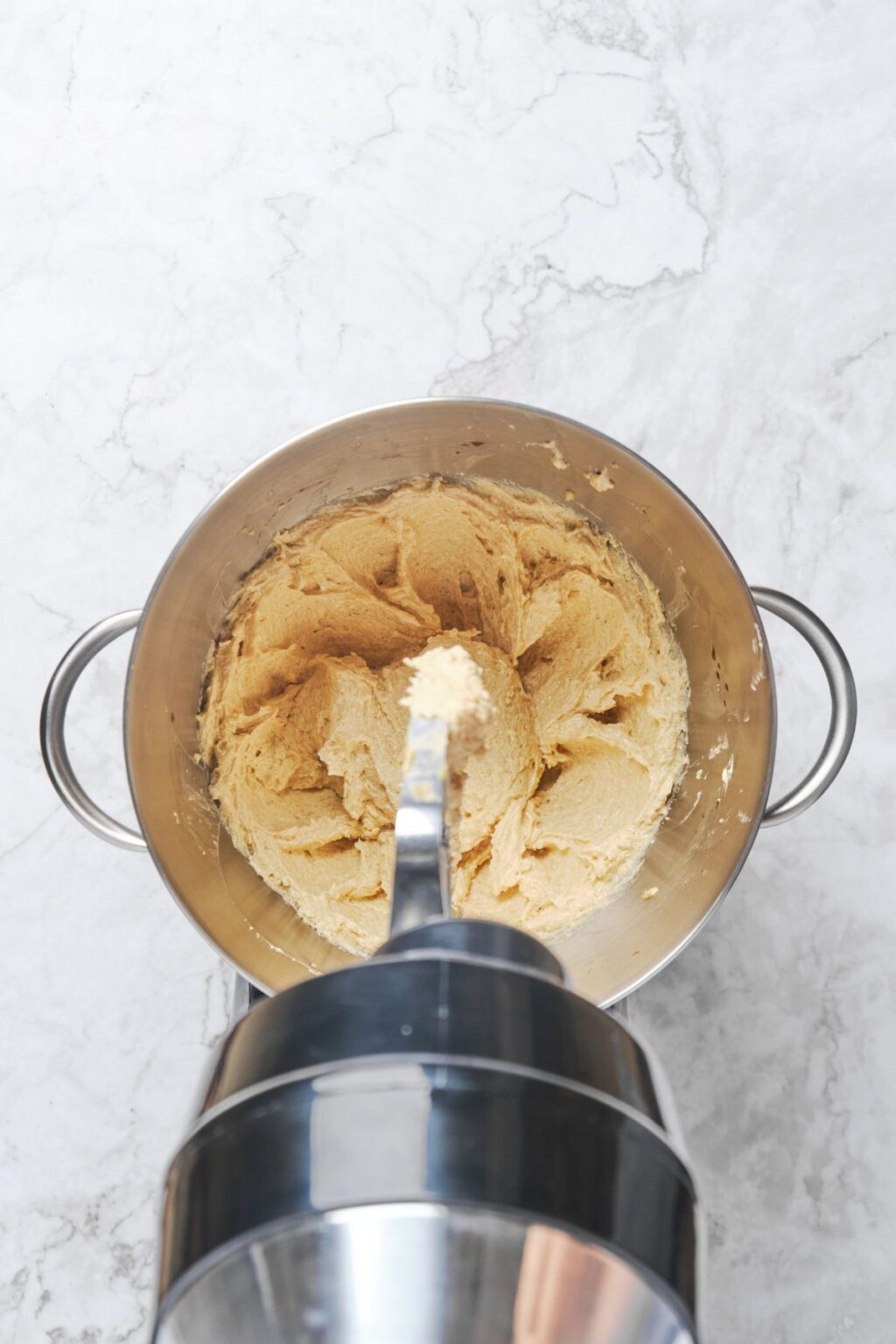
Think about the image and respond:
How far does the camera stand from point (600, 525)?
919mm

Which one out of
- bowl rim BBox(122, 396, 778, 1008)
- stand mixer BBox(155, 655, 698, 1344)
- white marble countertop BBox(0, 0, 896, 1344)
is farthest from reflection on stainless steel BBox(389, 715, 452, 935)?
Answer: white marble countertop BBox(0, 0, 896, 1344)

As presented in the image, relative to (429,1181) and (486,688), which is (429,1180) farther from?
(486,688)

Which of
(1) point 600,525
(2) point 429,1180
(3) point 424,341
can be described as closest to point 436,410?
(1) point 600,525

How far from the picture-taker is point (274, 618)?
0.95 m

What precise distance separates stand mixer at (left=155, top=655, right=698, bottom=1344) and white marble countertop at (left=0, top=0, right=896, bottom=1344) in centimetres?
57

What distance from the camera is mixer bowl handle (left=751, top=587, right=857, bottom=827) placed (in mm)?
Result: 872

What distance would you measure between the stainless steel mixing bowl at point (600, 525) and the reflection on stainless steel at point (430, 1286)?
1.08 feet

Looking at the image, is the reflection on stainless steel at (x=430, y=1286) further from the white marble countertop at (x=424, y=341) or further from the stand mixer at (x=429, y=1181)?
the white marble countertop at (x=424, y=341)

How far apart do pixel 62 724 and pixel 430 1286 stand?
21.2 inches

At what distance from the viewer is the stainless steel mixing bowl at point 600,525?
83 cm

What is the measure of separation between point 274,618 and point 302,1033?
0.49m

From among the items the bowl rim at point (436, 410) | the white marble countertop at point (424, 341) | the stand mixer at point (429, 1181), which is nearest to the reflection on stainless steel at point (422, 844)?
the stand mixer at point (429, 1181)

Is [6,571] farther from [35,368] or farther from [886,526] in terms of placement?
[886,526]

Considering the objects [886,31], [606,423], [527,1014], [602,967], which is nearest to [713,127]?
[886,31]
